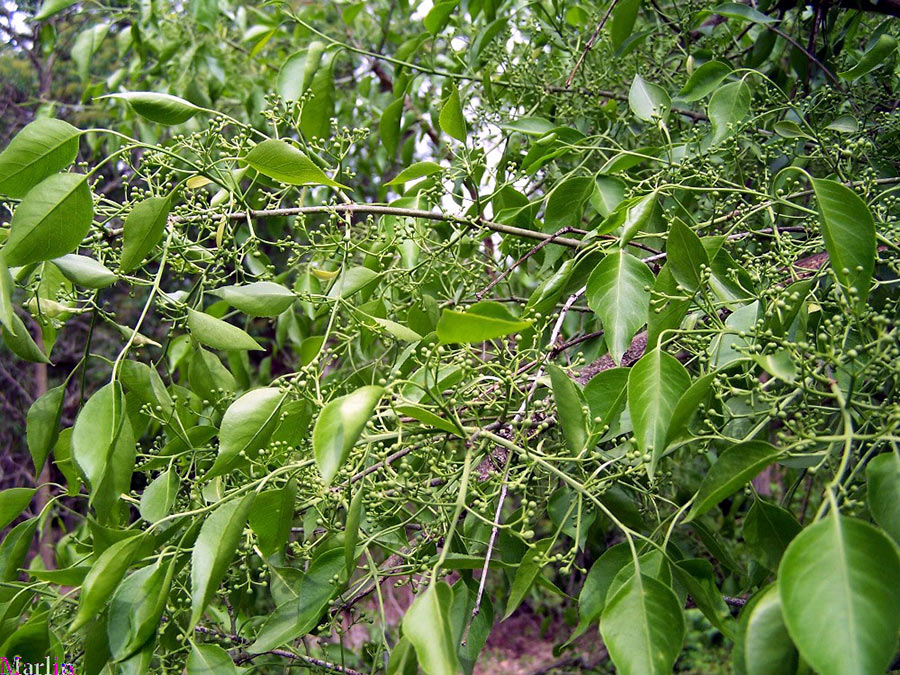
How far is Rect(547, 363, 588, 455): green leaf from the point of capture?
0.61 metres

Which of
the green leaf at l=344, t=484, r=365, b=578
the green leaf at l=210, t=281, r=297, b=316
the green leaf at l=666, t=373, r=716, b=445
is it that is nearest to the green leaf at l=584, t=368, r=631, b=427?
the green leaf at l=666, t=373, r=716, b=445

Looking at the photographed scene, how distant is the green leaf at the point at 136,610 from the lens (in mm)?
636

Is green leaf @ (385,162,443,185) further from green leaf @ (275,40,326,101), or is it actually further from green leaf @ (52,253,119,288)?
green leaf @ (52,253,119,288)

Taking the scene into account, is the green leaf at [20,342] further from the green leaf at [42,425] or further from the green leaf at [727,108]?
the green leaf at [727,108]

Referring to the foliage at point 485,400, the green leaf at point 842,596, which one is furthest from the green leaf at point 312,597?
the green leaf at point 842,596

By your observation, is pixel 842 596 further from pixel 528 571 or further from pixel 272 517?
pixel 272 517

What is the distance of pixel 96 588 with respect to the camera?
0.63 meters

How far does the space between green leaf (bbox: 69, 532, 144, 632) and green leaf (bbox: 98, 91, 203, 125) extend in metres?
0.44

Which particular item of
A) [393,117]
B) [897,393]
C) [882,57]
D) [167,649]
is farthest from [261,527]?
[882,57]

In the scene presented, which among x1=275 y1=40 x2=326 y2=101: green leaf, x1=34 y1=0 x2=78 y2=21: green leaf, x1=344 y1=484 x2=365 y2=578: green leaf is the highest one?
x1=34 y1=0 x2=78 y2=21: green leaf

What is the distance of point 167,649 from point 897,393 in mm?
733

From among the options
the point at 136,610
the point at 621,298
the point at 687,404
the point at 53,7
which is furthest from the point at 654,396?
the point at 53,7

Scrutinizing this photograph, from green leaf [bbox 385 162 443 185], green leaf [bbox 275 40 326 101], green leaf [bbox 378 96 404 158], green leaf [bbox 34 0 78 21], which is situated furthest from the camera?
green leaf [bbox 34 0 78 21]

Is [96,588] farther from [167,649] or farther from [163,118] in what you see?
[163,118]
